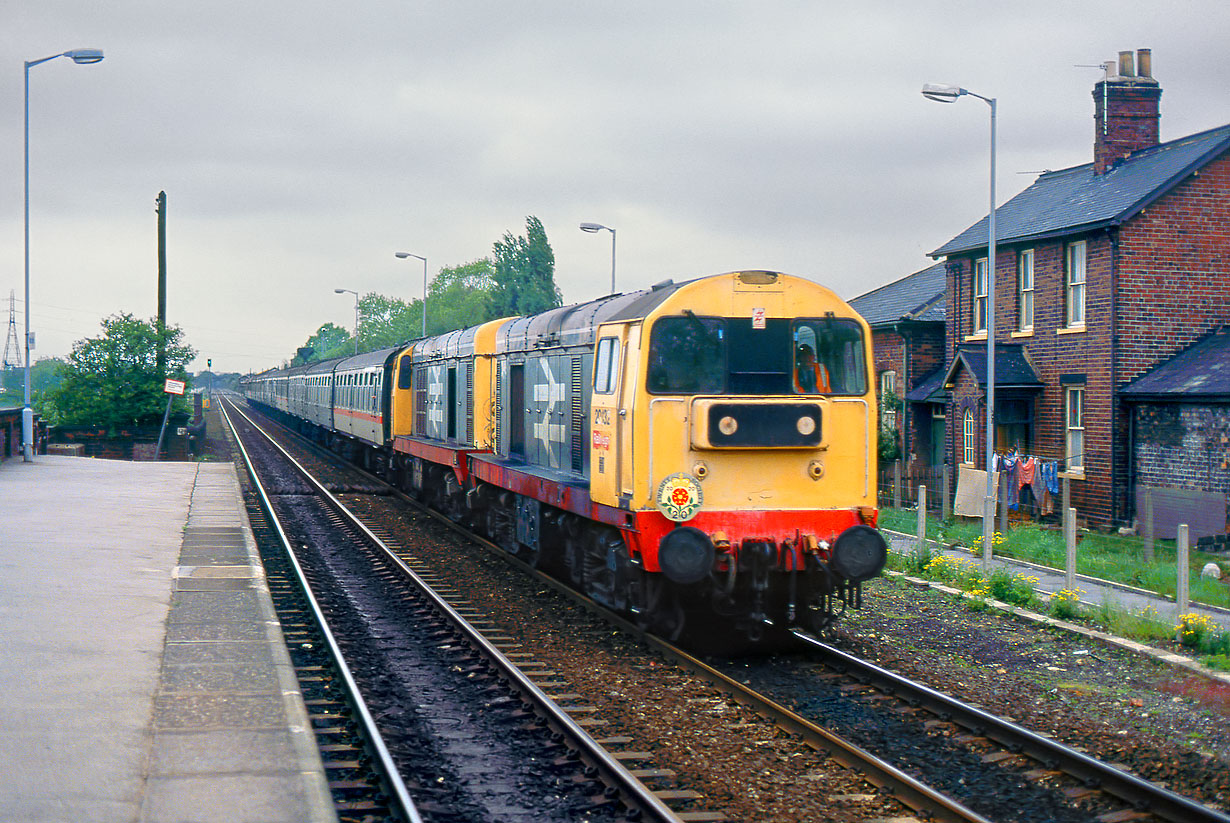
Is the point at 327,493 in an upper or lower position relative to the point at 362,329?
lower

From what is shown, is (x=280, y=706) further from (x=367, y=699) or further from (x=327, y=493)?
(x=327, y=493)

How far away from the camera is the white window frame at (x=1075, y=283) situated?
2248 centimetres

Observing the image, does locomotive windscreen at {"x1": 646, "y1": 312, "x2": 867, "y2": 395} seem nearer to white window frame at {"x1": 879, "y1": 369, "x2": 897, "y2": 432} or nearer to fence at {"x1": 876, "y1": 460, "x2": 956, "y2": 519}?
fence at {"x1": 876, "y1": 460, "x2": 956, "y2": 519}

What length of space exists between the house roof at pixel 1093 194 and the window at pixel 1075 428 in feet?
10.7

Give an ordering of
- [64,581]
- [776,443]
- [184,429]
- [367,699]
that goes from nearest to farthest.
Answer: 1. [367,699]
2. [776,443]
3. [64,581]
4. [184,429]

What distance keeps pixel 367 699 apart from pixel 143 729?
1874 mm

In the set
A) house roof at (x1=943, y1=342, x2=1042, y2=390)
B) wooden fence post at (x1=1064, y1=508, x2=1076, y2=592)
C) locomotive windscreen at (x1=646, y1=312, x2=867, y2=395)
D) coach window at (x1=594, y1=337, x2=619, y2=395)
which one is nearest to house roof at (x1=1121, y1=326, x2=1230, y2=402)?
house roof at (x1=943, y1=342, x2=1042, y2=390)

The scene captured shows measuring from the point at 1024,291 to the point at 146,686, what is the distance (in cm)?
2064

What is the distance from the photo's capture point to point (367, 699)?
339 inches

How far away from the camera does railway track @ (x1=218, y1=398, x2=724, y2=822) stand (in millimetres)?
6379

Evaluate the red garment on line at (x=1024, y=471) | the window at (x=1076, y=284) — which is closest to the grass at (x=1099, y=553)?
the red garment on line at (x=1024, y=471)

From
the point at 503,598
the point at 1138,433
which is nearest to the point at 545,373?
the point at 503,598

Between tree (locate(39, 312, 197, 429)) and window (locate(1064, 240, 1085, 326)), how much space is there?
28.1m

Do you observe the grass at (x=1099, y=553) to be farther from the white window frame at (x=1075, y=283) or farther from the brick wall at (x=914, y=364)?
the brick wall at (x=914, y=364)
